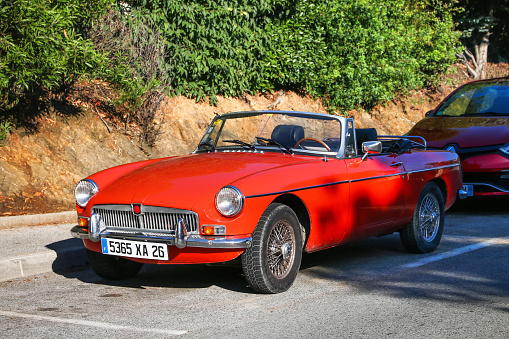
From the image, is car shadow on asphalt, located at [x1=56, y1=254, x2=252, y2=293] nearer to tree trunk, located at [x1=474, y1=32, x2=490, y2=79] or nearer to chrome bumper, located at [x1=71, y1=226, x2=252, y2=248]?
chrome bumper, located at [x1=71, y1=226, x2=252, y2=248]

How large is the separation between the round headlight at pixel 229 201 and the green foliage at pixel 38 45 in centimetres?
478

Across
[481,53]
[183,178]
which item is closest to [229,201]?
[183,178]

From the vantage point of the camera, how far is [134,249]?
5.23 m

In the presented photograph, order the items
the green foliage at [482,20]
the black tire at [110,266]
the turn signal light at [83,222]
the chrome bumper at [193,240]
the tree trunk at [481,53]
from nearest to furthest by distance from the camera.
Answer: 1. the chrome bumper at [193,240]
2. the turn signal light at [83,222]
3. the black tire at [110,266]
4. the green foliage at [482,20]
5. the tree trunk at [481,53]

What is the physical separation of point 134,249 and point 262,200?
1.12 m

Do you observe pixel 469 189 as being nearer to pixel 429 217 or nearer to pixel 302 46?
pixel 429 217

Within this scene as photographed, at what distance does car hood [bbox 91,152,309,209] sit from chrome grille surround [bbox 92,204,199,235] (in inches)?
2.0

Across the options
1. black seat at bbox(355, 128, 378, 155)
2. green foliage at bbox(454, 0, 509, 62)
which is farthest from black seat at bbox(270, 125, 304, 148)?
green foliage at bbox(454, 0, 509, 62)

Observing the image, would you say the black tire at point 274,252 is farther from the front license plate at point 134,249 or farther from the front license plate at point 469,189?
the front license plate at point 469,189

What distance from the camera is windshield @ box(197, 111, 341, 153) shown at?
21.0 ft

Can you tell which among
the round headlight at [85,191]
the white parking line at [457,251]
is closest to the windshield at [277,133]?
the round headlight at [85,191]

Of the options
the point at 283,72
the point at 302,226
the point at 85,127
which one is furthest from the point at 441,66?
the point at 302,226

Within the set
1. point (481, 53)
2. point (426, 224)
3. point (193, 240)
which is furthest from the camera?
point (481, 53)

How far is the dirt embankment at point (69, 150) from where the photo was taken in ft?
32.2
